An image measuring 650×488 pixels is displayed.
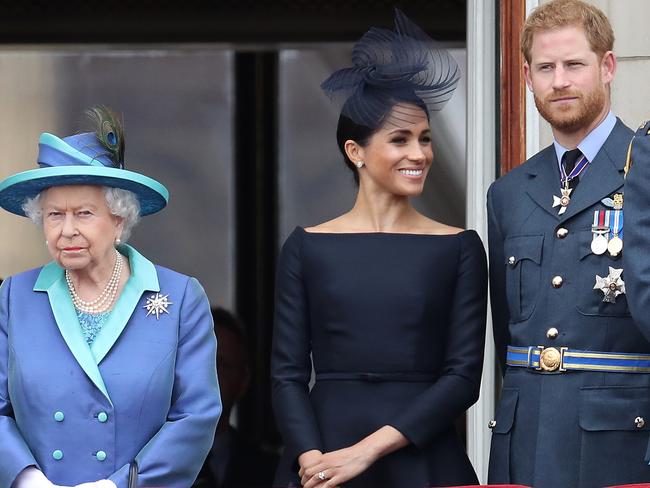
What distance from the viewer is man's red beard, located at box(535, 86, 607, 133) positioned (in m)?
3.94

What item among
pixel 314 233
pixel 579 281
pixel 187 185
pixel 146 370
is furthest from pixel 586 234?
pixel 187 185

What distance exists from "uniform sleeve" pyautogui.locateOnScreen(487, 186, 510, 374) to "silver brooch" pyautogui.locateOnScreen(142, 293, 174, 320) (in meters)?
0.88

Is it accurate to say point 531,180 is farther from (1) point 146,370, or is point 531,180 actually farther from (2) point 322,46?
(2) point 322,46

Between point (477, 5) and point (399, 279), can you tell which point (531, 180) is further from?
point (477, 5)

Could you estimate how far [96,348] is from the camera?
3818mm

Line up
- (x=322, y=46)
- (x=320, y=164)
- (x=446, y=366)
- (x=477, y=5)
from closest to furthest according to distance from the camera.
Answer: (x=446, y=366)
(x=477, y=5)
(x=322, y=46)
(x=320, y=164)

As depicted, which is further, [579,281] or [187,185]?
[187,185]

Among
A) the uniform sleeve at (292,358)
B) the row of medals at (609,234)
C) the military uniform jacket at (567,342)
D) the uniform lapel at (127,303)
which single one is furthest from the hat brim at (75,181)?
the row of medals at (609,234)

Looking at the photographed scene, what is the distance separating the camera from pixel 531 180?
4137 millimetres

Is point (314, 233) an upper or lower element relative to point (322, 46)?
lower

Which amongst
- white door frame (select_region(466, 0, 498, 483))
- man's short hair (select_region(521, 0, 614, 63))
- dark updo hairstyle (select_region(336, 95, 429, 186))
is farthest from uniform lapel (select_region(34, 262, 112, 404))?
white door frame (select_region(466, 0, 498, 483))

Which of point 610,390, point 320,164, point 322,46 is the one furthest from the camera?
point 320,164

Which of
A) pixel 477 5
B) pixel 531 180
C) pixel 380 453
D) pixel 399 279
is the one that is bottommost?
pixel 380 453

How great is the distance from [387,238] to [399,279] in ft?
0.44
